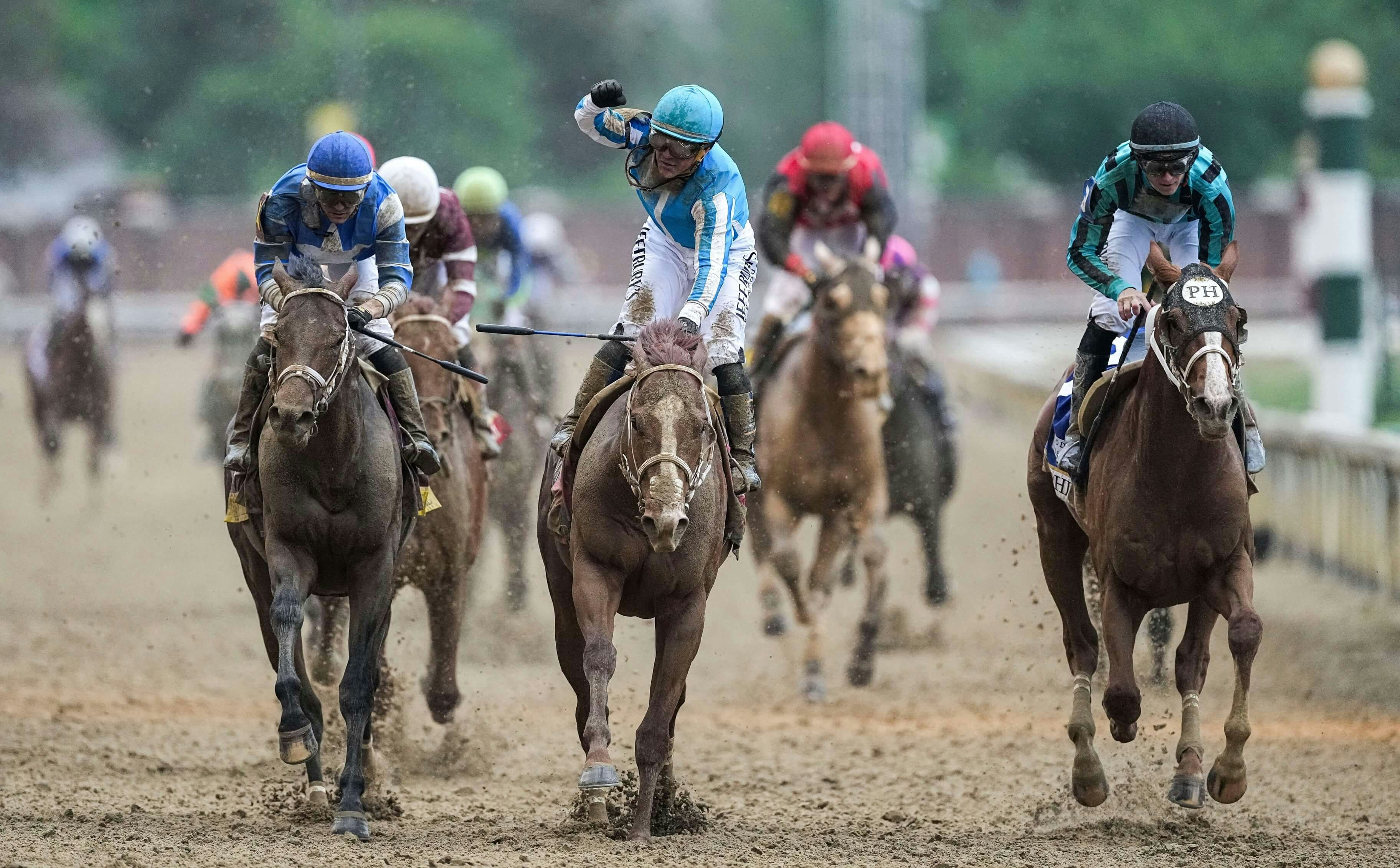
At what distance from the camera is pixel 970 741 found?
396 inches

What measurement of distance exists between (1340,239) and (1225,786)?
28.9 ft

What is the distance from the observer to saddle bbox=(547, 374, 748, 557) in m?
7.71

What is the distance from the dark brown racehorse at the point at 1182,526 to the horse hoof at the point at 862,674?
3632mm

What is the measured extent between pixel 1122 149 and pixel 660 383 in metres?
2.17

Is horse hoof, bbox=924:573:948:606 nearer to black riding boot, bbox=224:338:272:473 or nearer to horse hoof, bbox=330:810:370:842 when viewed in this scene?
black riding boot, bbox=224:338:272:473

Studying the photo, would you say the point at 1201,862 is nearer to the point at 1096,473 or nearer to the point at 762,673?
the point at 1096,473

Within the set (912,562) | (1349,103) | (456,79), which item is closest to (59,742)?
(912,562)

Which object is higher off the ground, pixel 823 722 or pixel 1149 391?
pixel 1149 391

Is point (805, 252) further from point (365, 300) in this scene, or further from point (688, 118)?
point (365, 300)

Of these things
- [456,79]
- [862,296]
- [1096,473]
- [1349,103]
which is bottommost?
[1096,473]

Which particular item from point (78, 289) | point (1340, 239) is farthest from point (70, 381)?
point (1340, 239)

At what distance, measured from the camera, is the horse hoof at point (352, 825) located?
7.37 metres

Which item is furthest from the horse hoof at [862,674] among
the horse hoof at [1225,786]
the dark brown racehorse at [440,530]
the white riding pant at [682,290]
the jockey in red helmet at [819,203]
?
the horse hoof at [1225,786]

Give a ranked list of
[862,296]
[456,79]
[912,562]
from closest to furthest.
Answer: [862,296]
[912,562]
[456,79]
